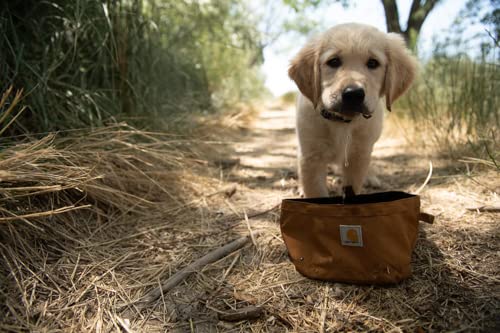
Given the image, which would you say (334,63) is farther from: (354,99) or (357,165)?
(357,165)

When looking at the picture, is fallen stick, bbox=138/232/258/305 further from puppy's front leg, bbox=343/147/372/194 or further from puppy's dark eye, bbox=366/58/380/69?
puppy's dark eye, bbox=366/58/380/69

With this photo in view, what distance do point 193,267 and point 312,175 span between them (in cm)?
90

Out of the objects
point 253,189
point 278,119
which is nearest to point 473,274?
point 253,189

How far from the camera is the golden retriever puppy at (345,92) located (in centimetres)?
164

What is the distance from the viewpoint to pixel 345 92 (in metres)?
1.57

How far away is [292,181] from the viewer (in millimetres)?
2699

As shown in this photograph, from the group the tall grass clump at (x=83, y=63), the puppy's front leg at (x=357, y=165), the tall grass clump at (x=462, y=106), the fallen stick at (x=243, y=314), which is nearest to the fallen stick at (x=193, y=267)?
the fallen stick at (x=243, y=314)

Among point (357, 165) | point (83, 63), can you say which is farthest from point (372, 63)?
point (83, 63)

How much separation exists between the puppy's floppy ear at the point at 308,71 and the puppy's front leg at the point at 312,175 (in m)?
0.34

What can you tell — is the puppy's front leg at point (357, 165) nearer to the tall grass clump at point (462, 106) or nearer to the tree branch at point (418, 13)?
the tall grass clump at point (462, 106)

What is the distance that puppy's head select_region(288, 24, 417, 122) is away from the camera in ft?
5.26

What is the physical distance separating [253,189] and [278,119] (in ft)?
13.0

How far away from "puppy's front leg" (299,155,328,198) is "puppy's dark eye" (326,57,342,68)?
517 millimetres

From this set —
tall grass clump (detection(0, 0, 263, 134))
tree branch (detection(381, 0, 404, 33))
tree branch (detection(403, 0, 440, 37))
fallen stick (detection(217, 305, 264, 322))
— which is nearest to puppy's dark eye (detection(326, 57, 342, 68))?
fallen stick (detection(217, 305, 264, 322))
